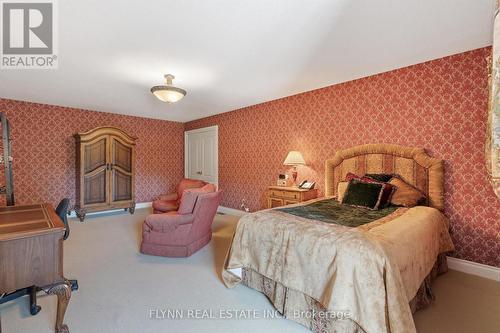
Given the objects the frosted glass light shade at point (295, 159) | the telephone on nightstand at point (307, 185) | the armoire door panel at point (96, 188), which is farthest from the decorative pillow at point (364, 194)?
the armoire door panel at point (96, 188)

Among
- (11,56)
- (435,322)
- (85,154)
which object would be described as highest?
(11,56)

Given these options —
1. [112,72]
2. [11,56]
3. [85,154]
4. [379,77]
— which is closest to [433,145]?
[379,77]

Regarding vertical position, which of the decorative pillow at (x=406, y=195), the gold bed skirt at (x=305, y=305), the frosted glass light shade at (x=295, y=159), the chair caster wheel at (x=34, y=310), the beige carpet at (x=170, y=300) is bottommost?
the beige carpet at (x=170, y=300)

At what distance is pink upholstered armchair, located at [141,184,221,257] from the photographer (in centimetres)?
293

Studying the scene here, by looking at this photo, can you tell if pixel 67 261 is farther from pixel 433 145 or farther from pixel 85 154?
pixel 433 145

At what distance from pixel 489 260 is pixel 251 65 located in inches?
134

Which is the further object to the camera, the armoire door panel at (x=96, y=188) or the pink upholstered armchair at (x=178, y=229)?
the armoire door panel at (x=96, y=188)

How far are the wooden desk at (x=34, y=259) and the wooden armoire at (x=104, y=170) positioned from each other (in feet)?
11.1

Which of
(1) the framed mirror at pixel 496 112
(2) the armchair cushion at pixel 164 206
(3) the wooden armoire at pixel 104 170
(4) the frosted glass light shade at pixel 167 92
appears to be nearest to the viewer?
(1) the framed mirror at pixel 496 112

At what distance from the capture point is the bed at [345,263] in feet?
4.56

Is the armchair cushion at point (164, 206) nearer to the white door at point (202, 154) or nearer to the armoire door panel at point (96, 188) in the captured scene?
the armoire door panel at point (96, 188)

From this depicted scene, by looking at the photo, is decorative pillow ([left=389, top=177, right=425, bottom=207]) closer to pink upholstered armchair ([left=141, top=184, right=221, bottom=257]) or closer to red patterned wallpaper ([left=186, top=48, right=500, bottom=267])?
red patterned wallpaper ([left=186, top=48, right=500, bottom=267])

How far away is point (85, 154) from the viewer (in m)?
4.64

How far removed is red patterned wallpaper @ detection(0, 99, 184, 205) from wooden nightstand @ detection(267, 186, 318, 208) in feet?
11.8
